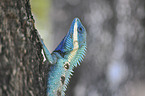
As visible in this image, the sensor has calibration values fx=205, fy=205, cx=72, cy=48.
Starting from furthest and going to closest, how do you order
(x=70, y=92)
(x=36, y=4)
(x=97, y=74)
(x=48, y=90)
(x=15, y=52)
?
(x=36, y=4), (x=97, y=74), (x=70, y=92), (x=48, y=90), (x=15, y=52)

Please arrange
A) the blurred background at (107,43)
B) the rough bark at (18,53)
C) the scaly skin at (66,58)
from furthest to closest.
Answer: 1. the blurred background at (107,43)
2. the scaly skin at (66,58)
3. the rough bark at (18,53)

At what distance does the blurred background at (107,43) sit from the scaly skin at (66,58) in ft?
5.23

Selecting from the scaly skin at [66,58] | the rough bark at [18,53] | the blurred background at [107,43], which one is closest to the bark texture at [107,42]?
the blurred background at [107,43]

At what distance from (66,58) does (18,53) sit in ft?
2.46

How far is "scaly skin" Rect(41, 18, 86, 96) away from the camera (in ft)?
5.79

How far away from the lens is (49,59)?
171cm

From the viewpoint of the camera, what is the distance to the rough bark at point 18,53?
1.09 m

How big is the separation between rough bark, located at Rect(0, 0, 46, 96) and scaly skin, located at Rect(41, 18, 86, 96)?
35 centimetres

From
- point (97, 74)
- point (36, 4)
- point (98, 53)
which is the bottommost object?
point (97, 74)

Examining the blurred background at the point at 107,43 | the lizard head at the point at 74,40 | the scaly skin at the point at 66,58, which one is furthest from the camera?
the blurred background at the point at 107,43

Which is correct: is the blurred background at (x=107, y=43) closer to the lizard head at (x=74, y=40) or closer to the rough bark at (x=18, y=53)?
the lizard head at (x=74, y=40)

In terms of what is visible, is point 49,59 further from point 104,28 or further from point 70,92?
point 104,28

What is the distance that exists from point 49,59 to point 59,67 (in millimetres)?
163

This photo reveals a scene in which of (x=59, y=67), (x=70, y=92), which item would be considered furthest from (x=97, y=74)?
(x=59, y=67)
